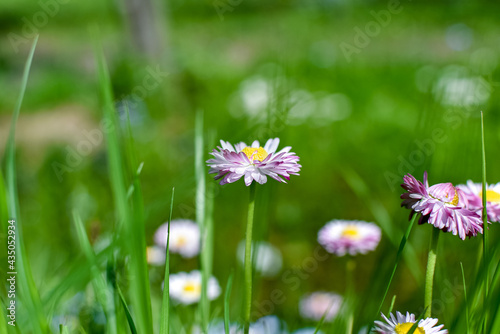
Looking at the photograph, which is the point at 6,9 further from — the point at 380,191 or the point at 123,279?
the point at 123,279

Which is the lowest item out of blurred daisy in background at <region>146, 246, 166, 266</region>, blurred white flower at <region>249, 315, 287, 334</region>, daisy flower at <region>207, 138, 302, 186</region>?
blurred white flower at <region>249, 315, 287, 334</region>

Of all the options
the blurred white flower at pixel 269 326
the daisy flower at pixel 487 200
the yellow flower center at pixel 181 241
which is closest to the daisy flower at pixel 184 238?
the yellow flower center at pixel 181 241

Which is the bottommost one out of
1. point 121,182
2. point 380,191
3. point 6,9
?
point 380,191

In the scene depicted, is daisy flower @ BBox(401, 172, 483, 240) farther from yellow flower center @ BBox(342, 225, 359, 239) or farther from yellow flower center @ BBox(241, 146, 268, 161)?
yellow flower center @ BBox(342, 225, 359, 239)

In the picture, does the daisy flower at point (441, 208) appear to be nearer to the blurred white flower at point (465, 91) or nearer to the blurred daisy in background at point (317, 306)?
the blurred white flower at point (465, 91)

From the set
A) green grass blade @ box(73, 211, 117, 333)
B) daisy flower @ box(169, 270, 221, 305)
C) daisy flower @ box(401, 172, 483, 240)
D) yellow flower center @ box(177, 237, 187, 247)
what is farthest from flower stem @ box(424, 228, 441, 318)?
yellow flower center @ box(177, 237, 187, 247)

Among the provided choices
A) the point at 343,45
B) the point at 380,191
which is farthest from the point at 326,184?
the point at 343,45
